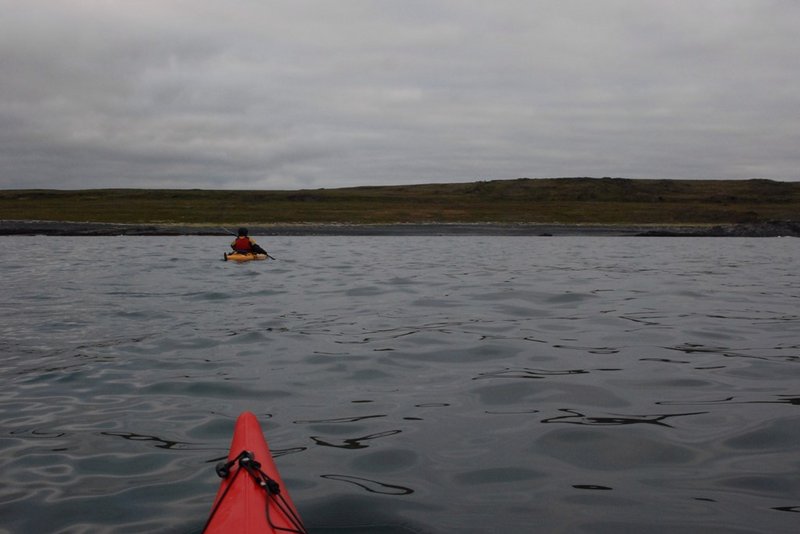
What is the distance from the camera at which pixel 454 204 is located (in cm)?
10112

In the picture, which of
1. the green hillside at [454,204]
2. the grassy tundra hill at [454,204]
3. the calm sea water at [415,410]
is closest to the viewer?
the calm sea water at [415,410]

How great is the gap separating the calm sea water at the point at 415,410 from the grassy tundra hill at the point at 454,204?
61.7 m

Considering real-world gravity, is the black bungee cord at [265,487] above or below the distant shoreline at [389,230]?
below

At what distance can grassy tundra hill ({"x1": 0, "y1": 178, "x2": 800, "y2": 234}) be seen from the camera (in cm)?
8162

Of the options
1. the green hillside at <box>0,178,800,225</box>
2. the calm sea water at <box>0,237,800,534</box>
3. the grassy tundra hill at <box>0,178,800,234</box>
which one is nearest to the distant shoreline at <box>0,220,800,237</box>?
the grassy tundra hill at <box>0,178,800,234</box>

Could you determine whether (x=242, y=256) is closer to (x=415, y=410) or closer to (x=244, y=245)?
(x=244, y=245)


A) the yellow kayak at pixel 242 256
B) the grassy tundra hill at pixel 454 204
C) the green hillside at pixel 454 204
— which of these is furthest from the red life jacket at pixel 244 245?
the green hillside at pixel 454 204

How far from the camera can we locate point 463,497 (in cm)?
567

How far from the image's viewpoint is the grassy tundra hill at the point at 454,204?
81625 mm

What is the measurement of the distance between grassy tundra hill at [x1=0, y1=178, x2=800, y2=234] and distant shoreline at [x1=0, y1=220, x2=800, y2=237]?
490 cm

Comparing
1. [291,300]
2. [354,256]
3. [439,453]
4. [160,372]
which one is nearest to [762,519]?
[439,453]

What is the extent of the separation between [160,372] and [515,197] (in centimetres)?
10480

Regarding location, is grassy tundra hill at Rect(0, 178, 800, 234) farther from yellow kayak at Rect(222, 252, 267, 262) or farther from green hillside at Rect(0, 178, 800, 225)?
yellow kayak at Rect(222, 252, 267, 262)

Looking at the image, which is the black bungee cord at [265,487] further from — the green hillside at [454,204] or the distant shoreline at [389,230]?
the green hillside at [454,204]
